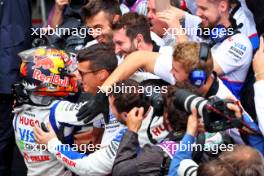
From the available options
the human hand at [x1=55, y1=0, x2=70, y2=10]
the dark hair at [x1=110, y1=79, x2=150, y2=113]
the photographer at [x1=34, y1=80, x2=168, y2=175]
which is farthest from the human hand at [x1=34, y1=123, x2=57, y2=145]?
the human hand at [x1=55, y1=0, x2=70, y2=10]

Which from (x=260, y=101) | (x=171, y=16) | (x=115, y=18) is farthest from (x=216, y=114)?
(x=115, y=18)

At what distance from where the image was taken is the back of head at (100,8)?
4160 mm

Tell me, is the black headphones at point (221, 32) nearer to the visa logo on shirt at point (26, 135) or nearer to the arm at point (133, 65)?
the arm at point (133, 65)

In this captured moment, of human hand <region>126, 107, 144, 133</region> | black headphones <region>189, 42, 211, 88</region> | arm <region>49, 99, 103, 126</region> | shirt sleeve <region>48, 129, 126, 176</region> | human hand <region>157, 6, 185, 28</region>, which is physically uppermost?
human hand <region>157, 6, 185, 28</region>

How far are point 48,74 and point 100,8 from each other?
32.9 inches

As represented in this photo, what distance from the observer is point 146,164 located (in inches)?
114

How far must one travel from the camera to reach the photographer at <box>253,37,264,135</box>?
3094 millimetres

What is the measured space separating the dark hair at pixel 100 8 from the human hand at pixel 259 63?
1.11 metres

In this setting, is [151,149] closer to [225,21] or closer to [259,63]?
[259,63]

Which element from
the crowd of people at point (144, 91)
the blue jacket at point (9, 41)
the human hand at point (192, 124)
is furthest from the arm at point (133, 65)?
the blue jacket at point (9, 41)

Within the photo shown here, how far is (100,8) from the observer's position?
4172 mm

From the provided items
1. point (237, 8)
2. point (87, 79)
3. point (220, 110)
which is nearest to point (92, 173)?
point (87, 79)

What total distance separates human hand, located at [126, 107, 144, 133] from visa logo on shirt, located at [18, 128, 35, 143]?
0.75m

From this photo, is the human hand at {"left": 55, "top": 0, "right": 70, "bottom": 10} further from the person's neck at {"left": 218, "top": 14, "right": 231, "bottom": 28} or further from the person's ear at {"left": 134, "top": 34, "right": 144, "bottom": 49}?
the person's neck at {"left": 218, "top": 14, "right": 231, "bottom": 28}
